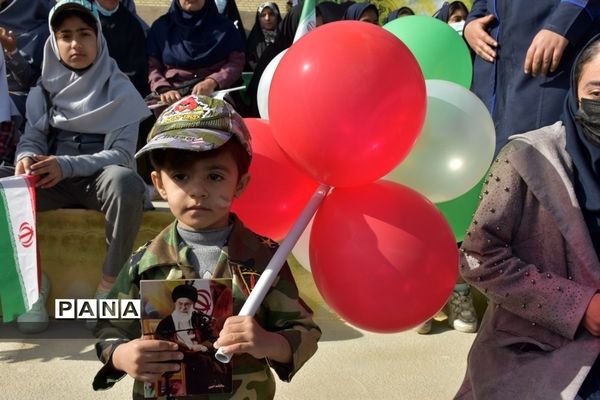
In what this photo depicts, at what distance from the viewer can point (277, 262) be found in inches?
59.6

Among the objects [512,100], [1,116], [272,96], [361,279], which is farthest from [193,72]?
[361,279]

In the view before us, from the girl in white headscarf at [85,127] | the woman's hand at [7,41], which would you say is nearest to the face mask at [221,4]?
the woman's hand at [7,41]

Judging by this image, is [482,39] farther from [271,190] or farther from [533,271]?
[271,190]

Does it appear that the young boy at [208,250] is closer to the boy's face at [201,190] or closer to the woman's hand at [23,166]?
the boy's face at [201,190]

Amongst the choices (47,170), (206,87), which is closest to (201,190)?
(47,170)

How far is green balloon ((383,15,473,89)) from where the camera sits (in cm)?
219

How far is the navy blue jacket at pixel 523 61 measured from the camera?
2211mm

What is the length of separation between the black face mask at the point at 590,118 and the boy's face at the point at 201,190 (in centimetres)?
88

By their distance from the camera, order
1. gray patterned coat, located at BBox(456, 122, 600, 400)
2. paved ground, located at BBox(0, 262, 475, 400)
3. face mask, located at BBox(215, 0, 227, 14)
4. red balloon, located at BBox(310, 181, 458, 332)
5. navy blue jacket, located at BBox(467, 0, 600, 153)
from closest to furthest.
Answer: red balloon, located at BBox(310, 181, 458, 332), gray patterned coat, located at BBox(456, 122, 600, 400), navy blue jacket, located at BBox(467, 0, 600, 153), paved ground, located at BBox(0, 262, 475, 400), face mask, located at BBox(215, 0, 227, 14)

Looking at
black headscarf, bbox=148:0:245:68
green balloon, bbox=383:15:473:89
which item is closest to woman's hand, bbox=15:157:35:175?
black headscarf, bbox=148:0:245:68

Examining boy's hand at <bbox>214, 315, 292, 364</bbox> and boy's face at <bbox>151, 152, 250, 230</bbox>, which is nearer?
boy's hand at <bbox>214, 315, 292, 364</bbox>

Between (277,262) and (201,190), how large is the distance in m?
0.23

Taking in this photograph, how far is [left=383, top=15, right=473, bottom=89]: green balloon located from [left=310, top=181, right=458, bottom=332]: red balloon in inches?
25.8

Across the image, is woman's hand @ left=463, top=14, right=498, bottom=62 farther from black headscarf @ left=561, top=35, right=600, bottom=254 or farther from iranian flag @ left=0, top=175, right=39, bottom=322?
iranian flag @ left=0, top=175, right=39, bottom=322
